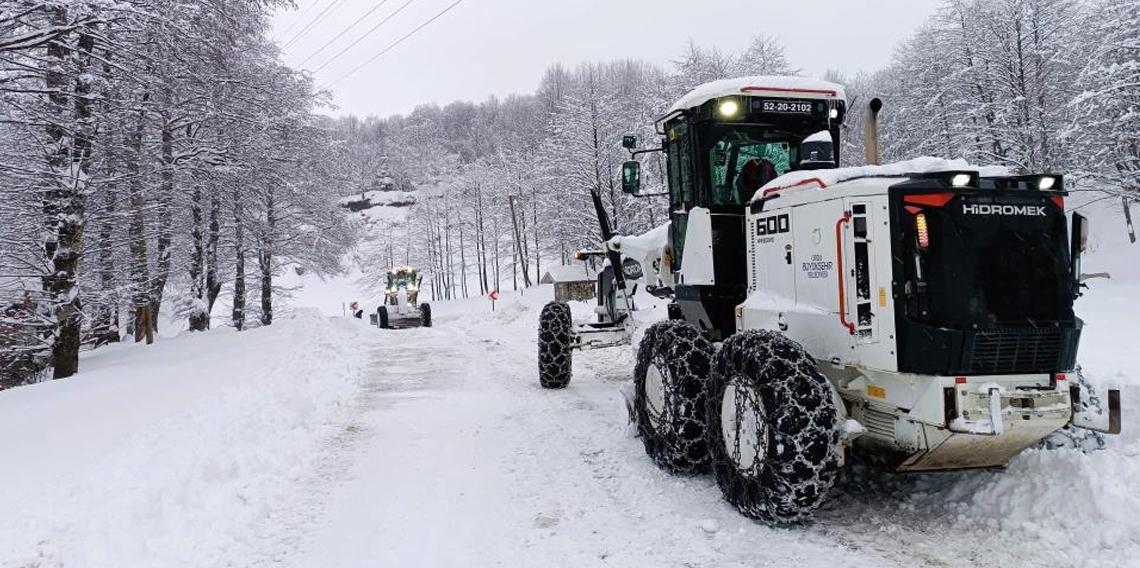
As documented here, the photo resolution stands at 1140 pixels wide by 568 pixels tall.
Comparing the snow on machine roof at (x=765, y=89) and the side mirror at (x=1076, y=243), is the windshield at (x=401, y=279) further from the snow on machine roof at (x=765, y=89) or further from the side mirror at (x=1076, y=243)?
the side mirror at (x=1076, y=243)

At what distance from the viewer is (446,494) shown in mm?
5160

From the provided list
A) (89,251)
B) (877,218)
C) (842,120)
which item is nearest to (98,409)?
(89,251)

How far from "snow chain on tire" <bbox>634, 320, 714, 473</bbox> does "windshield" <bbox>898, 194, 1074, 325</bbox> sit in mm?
1683

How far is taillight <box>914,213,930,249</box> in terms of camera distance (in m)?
3.72

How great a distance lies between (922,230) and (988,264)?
0.42 m

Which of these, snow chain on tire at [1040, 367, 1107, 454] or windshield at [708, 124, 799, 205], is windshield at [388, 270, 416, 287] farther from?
snow chain on tire at [1040, 367, 1107, 454]

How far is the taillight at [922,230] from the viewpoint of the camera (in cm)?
372

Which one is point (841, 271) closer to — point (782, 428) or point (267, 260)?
point (782, 428)

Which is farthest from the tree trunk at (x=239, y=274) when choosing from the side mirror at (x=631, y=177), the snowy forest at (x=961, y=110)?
the side mirror at (x=631, y=177)

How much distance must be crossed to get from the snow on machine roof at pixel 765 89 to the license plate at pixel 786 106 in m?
0.05

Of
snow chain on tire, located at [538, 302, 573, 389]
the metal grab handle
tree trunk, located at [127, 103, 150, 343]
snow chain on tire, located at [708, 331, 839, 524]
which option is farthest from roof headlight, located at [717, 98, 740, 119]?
tree trunk, located at [127, 103, 150, 343]

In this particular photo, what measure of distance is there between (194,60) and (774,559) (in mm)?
11541

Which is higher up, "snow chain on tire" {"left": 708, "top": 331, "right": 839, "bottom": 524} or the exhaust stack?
the exhaust stack

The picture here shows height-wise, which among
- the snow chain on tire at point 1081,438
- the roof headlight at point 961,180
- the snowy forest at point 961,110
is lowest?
the snow chain on tire at point 1081,438
